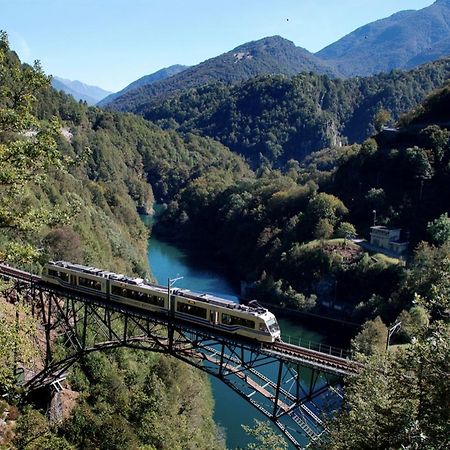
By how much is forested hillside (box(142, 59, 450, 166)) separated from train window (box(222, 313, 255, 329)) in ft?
460

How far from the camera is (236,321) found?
21.9 m

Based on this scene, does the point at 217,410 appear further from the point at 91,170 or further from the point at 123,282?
the point at 91,170

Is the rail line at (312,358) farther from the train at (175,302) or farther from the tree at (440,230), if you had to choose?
the tree at (440,230)

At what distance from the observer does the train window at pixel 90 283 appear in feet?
84.6

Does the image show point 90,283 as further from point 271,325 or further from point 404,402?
point 404,402

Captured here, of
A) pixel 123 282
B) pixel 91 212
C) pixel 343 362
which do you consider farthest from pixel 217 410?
pixel 91 212

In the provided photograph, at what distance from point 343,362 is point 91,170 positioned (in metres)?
92.5

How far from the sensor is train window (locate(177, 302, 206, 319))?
22667 mm

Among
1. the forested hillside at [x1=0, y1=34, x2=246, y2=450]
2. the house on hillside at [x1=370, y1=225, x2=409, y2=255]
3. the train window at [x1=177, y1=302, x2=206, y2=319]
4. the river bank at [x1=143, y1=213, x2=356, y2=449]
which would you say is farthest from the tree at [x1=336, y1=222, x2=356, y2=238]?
the train window at [x1=177, y1=302, x2=206, y2=319]

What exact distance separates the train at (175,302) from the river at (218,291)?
12.2 meters

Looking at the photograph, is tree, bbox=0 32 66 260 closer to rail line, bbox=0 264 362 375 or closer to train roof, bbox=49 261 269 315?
rail line, bbox=0 264 362 375

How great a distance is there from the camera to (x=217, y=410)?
3544cm

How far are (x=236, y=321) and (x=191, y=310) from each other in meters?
2.26

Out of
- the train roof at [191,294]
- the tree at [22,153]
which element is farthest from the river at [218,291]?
the tree at [22,153]
